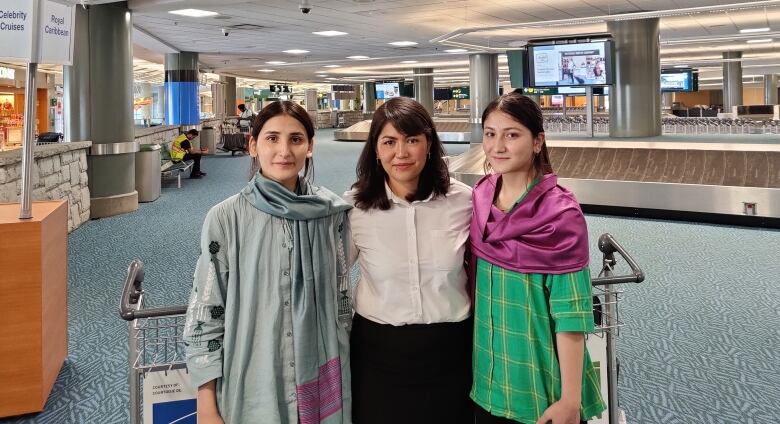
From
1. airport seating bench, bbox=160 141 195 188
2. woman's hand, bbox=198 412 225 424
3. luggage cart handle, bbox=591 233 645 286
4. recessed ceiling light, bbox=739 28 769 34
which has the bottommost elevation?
woman's hand, bbox=198 412 225 424

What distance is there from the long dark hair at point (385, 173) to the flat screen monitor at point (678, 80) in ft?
86.6

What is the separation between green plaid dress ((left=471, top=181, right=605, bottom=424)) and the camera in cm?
156

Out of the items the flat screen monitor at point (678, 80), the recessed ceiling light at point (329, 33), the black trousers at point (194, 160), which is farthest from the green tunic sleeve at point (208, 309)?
the flat screen monitor at point (678, 80)

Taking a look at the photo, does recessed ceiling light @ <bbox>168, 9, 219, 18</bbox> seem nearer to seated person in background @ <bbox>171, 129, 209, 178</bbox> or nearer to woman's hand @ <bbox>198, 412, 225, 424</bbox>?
seated person in background @ <bbox>171, 129, 209, 178</bbox>

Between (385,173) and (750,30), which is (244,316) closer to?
(385,173)

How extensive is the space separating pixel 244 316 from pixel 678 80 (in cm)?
2729

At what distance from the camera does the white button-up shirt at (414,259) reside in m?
1.73

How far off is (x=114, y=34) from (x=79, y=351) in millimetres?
7313

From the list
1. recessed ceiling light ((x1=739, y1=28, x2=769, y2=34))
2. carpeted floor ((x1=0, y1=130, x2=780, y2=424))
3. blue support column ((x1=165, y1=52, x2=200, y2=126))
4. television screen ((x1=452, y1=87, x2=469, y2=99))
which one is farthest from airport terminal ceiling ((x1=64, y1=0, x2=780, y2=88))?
television screen ((x1=452, y1=87, x2=469, y2=99))

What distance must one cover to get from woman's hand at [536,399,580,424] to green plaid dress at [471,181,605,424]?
0.03 m

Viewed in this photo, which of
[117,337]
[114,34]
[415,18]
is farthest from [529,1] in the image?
[117,337]

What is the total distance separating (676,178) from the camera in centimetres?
891

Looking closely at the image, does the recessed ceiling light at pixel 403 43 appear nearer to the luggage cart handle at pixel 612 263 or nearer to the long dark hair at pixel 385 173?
the luggage cart handle at pixel 612 263

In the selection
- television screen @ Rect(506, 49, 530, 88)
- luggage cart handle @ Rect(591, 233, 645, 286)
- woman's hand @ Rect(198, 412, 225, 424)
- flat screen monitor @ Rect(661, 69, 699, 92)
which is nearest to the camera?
woman's hand @ Rect(198, 412, 225, 424)
